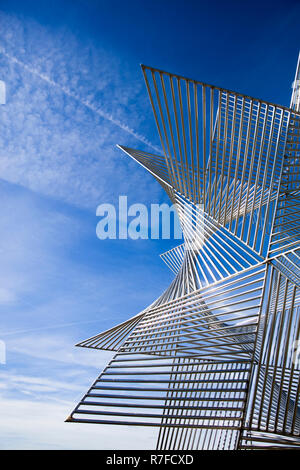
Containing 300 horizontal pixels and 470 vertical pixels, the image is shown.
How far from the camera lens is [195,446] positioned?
31.4ft

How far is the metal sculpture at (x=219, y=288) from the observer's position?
17.7 feet

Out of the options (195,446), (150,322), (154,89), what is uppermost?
(154,89)

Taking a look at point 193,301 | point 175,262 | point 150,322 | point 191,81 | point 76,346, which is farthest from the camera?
point 175,262

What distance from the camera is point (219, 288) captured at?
6203 mm

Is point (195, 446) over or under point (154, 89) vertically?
under

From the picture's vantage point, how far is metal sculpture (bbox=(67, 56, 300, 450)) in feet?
17.7
